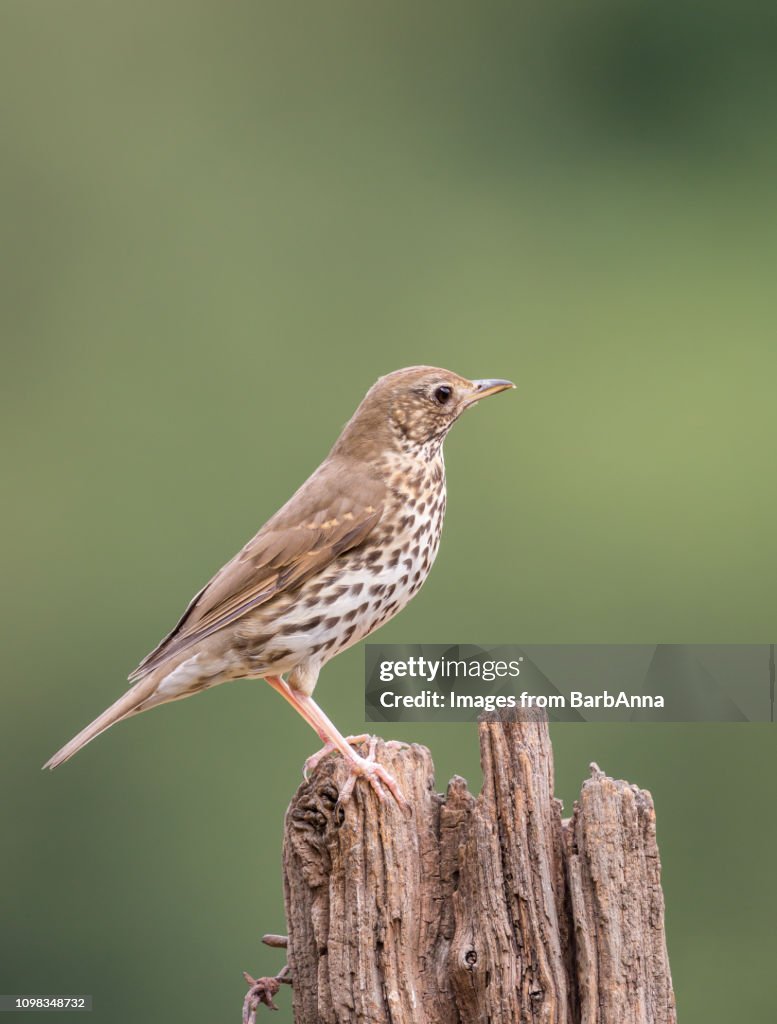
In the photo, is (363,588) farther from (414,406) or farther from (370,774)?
(370,774)

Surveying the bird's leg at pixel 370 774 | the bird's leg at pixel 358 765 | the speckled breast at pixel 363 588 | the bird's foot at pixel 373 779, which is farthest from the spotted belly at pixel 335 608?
the bird's foot at pixel 373 779

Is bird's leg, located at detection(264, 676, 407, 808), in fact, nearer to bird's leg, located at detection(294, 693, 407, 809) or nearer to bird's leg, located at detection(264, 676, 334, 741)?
bird's leg, located at detection(294, 693, 407, 809)

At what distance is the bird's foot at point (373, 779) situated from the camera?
478 centimetres

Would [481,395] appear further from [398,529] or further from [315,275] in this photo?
[315,275]

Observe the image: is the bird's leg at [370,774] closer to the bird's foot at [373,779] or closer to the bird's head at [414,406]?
the bird's foot at [373,779]

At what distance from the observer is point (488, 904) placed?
15.1ft

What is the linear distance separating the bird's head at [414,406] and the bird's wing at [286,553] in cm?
23

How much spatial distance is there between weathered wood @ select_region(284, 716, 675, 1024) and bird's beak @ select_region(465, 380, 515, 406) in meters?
1.68

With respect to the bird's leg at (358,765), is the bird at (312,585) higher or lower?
higher

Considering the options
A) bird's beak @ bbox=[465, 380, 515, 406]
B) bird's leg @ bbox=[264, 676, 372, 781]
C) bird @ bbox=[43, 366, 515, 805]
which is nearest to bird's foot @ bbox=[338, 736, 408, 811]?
bird's leg @ bbox=[264, 676, 372, 781]

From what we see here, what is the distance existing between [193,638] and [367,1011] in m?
1.52

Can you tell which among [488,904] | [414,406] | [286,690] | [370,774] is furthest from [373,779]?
[414,406]

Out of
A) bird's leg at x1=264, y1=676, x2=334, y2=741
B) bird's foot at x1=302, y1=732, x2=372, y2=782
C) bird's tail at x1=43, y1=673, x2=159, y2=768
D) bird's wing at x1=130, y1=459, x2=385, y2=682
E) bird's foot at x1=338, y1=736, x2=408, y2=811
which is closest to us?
bird's foot at x1=338, y1=736, x2=408, y2=811

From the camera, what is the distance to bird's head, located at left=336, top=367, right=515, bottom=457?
6.07 m
